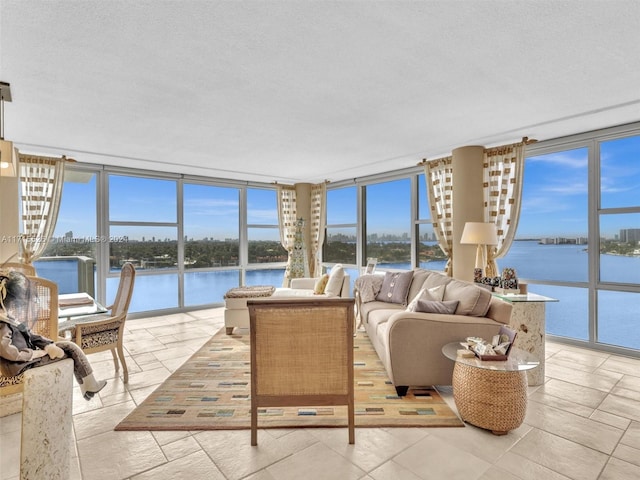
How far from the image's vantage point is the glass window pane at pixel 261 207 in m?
7.21

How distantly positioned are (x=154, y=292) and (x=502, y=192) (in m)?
5.94

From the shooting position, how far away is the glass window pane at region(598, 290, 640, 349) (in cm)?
386

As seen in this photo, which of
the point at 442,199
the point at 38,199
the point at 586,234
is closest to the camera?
the point at 586,234

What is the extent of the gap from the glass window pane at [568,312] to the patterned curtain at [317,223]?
409 cm

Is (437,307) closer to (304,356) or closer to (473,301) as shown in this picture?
(473,301)

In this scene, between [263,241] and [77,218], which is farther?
[263,241]

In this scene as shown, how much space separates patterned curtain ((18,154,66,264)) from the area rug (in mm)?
3218

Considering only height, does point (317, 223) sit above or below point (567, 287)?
above

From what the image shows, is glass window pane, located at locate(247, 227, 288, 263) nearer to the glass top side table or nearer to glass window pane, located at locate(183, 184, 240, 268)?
glass window pane, located at locate(183, 184, 240, 268)

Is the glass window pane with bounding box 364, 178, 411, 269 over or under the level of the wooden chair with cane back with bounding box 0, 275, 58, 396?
over

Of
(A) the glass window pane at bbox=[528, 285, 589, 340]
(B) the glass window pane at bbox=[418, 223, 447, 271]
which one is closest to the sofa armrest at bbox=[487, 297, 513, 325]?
(A) the glass window pane at bbox=[528, 285, 589, 340]

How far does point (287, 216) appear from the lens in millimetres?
7430

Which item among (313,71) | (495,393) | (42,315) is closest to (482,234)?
(495,393)

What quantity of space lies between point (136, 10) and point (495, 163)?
4369 millimetres
